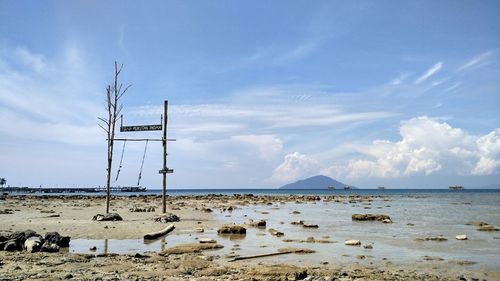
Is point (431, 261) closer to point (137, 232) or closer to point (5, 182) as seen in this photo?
point (137, 232)

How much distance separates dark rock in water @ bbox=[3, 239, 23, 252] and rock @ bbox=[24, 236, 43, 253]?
22 centimetres

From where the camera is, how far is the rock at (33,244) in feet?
37.8

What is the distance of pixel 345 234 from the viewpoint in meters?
18.5

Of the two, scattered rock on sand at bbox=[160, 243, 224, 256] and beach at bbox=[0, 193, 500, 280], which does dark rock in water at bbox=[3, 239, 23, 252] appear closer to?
beach at bbox=[0, 193, 500, 280]

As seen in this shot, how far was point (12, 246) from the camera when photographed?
38.3ft

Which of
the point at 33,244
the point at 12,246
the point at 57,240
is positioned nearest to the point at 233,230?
the point at 57,240

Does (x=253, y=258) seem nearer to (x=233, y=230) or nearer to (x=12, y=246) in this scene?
(x=233, y=230)

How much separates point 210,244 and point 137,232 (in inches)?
209

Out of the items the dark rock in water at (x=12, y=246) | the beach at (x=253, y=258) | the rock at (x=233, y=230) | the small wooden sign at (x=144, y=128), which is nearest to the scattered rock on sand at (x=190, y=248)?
the beach at (x=253, y=258)

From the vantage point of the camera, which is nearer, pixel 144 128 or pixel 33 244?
pixel 33 244

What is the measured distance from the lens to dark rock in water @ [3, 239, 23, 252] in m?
11.6

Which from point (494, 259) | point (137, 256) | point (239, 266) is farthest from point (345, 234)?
point (137, 256)

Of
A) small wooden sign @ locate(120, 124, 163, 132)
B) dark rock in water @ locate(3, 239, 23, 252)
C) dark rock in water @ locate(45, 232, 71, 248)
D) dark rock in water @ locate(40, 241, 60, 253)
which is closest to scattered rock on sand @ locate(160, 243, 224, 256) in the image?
dark rock in water @ locate(40, 241, 60, 253)

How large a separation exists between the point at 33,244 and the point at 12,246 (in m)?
0.70
